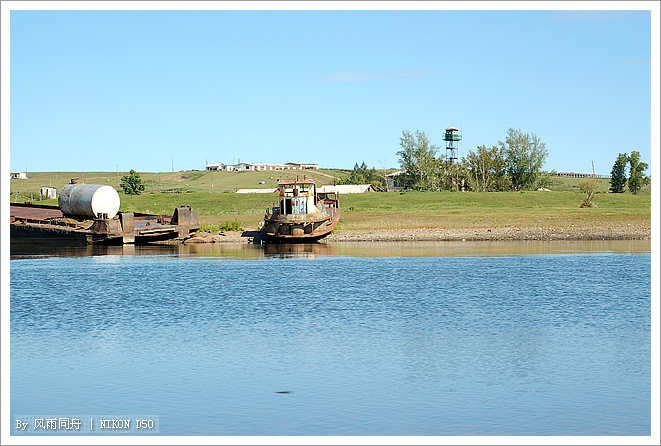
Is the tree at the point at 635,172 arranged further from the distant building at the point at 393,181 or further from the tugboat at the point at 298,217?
the tugboat at the point at 298,217

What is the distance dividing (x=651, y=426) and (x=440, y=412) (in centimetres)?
353

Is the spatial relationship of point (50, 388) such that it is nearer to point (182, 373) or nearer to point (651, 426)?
point (182, 373)

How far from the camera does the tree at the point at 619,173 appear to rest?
140 m

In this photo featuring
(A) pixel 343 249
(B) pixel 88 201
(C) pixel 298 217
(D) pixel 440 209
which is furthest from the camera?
(D) pixel 440 209

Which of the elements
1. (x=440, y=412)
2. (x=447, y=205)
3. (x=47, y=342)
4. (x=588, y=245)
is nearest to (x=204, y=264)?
(x=47, y=342)

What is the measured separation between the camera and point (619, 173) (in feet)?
464

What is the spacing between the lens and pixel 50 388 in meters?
16.2

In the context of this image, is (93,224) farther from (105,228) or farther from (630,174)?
(630,174)

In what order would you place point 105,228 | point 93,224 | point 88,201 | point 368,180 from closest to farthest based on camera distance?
point 105,228 → point 93,224 → point 88,201 → point 368,180

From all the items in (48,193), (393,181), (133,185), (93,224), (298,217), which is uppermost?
(133,185)

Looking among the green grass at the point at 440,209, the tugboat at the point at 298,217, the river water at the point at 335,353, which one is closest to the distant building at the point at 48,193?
the green grass at the point at 440,209

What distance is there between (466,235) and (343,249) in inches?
520

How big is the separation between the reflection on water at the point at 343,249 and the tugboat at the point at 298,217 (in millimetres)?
917

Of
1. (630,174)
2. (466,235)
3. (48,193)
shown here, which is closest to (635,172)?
(630,174)
